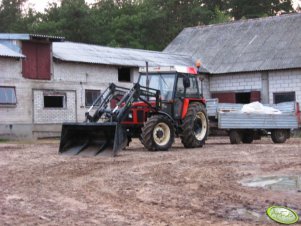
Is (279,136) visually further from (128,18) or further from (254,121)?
(128,18)

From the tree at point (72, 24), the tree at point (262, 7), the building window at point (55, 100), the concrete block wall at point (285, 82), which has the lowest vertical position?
the building window at point (55, 100)

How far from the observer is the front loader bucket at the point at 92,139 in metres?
14.7

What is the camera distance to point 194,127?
18109 millimetres

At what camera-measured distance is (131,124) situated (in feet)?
54.8

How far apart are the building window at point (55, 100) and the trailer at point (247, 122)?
7.72m

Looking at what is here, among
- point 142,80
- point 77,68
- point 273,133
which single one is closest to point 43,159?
point 142,80

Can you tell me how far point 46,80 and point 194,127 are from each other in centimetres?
967

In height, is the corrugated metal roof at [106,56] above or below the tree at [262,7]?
below

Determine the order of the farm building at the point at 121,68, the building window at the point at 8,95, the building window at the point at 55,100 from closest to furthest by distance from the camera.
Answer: the building window at the point at 8,95
the farm building at the point at 121,68
the building window at the point at 55,100

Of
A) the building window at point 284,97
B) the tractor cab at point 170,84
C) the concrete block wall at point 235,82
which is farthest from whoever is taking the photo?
the concrete block wall at point 235,82

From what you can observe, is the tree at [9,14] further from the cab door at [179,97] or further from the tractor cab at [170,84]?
the cab door at [179,97]

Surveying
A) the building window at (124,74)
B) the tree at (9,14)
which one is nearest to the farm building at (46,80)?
the building window at (124,74)

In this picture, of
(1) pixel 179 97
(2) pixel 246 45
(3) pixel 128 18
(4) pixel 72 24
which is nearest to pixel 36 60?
(1) pixel 179 97

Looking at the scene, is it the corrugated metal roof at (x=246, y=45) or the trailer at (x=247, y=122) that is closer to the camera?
the trailer at (x=247, y=122)
